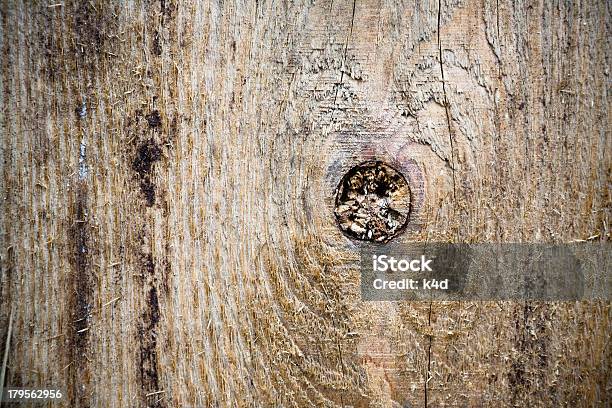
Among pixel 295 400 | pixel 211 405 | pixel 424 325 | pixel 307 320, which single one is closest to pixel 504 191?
pixel 424 325

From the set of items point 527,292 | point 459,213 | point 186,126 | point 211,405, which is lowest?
point 211,405

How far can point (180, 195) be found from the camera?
1105 mm

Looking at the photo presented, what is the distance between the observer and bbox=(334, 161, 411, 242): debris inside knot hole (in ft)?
3.56

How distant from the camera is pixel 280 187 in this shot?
110cm

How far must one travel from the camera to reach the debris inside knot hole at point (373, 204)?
108 centimetres

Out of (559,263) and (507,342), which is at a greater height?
(559,263)

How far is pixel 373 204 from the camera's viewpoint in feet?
3.57

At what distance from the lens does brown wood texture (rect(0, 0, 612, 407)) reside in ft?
3.55

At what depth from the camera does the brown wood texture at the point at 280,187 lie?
1.08m

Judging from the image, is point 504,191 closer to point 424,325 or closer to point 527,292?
point 527,292

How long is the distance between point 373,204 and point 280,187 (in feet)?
0.64

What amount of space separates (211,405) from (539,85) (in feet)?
3.11

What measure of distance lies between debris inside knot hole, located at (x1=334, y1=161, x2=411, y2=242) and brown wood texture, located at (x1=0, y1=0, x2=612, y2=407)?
0.02 m

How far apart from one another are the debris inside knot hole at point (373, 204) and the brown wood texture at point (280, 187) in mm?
23
